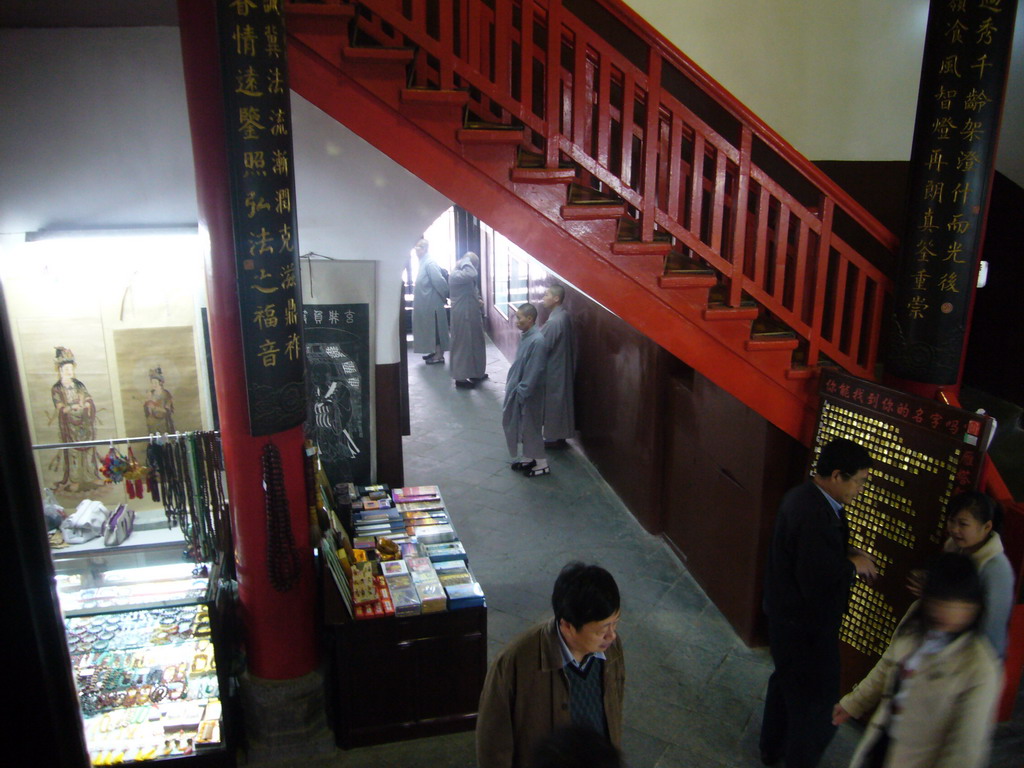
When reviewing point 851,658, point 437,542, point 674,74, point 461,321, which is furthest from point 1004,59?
point 461,321

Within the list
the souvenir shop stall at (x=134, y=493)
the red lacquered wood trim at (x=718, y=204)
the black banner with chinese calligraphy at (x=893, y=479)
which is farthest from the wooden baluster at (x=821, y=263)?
the souvenir shop stall at (x=134, y=493)

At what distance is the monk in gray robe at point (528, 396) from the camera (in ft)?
25.8

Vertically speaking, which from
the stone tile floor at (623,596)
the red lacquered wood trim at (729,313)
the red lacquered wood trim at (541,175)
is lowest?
the stone tile floor at (623,596)

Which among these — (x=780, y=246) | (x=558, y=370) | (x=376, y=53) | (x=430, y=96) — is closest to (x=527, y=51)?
(x=430, y=96)

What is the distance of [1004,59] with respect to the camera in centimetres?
370

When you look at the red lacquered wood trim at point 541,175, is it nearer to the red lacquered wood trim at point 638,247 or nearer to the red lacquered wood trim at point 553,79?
the red lacquered wood trim at point 553,79

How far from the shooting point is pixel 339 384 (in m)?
5.64

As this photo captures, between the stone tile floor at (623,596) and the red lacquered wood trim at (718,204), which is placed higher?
the red lacquered wood trim at (718,204)

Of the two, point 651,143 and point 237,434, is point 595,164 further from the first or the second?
point 237,434

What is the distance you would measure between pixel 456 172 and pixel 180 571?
104 inches

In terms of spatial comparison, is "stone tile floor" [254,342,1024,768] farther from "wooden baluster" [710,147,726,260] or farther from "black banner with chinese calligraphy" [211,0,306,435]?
"wooden baluster" [710,147,726,260]

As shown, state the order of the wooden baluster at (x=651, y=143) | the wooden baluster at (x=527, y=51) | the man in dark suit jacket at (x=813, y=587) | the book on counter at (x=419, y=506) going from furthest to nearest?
the book on counter at (x=419, y=506)
the wooden baluster at (x=651, y=143)
the wooden baluster at (x=527, y=51)
the man in dark suit jacket at (x=813, y=587)

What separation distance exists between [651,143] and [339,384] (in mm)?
2812

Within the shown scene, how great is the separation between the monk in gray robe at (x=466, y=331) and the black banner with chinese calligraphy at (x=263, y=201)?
272 inches
